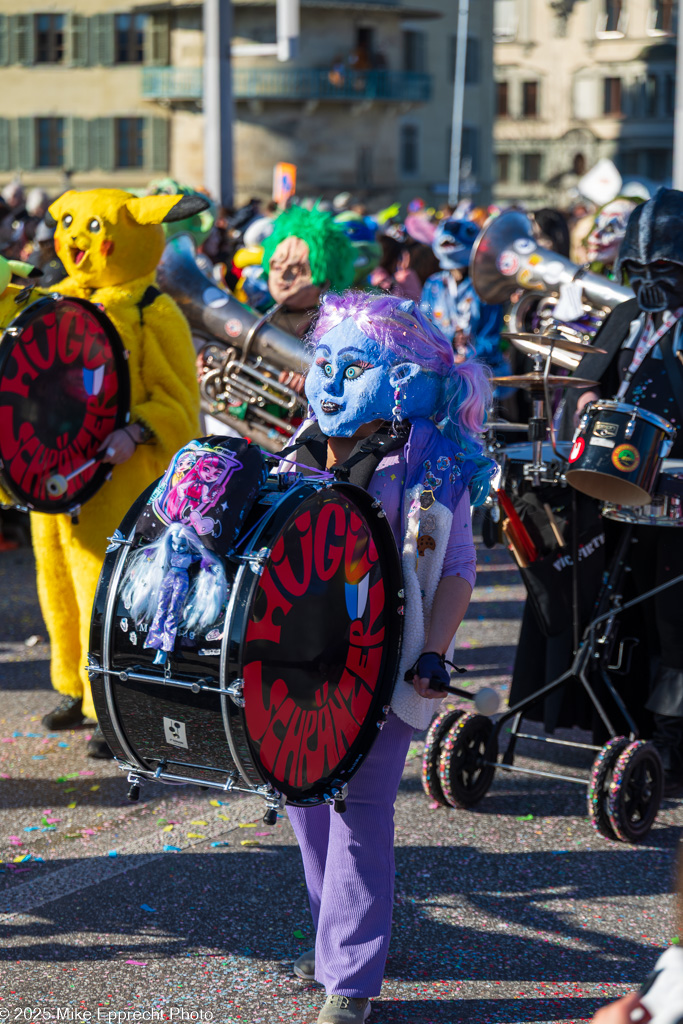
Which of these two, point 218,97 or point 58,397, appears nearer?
point 58,397

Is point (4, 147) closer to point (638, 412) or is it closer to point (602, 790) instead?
point (638, 412)

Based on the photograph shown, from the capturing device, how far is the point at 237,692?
2514 millimetres

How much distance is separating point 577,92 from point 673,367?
58374 millimetres

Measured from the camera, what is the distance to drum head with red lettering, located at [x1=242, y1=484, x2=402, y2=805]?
8.51 feet

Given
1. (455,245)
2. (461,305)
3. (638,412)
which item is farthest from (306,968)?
(455,245)

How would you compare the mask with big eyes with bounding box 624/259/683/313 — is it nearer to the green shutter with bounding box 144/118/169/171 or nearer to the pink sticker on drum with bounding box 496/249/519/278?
the pink sticker on drum with bounding box 496/249/519/278

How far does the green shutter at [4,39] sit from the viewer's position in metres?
41.3

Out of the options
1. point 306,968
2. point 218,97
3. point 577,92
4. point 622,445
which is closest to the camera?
point 306,968

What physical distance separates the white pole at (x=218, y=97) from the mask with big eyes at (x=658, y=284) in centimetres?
924

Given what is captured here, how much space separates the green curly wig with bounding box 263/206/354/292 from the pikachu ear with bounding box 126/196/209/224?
3.62 feet

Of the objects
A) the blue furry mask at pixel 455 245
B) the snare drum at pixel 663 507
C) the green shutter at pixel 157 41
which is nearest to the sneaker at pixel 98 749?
the snare drum at pixel 663 507

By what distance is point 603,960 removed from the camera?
3.28 metres

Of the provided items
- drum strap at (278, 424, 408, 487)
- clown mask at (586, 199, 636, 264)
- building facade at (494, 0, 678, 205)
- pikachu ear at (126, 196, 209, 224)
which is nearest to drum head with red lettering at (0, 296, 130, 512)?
pikachu ear at (126, 196, 209, 224)

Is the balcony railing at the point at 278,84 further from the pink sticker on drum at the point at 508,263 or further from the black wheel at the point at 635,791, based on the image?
the black wheel at the point at 635,791
